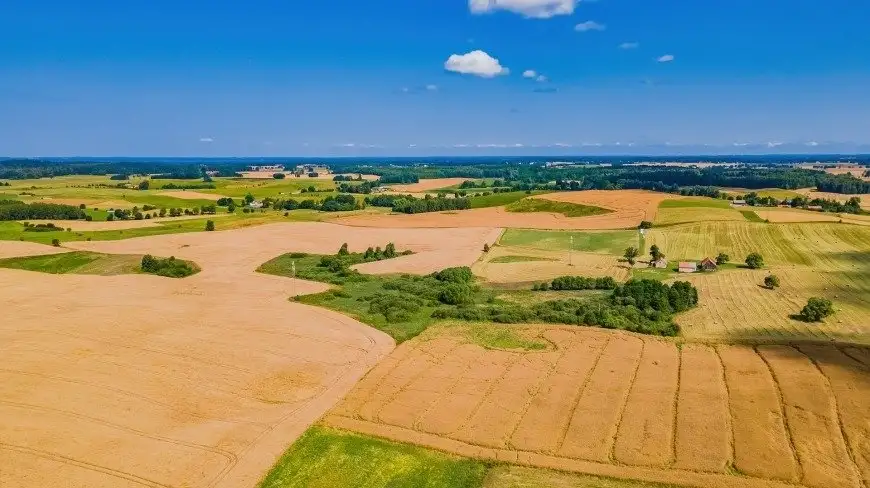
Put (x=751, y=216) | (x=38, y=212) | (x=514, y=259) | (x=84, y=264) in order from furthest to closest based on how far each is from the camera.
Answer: (x=38, y=212) → (x=751, y=216) → (x=514, y=259) → (x=84, y=264)

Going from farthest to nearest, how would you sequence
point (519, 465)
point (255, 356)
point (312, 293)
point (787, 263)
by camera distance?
point (787, 263)
point (312, 293)
point (255, 356)
point (519, 465)

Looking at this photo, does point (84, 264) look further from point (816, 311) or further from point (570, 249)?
point (816, 311)

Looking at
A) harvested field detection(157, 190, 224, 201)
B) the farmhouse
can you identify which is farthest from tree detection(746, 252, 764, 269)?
harvested field detection(157, 190, 224, 201)

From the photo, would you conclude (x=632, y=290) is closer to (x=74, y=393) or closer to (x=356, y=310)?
(x=356, y=310)

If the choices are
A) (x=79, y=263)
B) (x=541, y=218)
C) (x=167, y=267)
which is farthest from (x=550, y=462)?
(x=541, y=218)

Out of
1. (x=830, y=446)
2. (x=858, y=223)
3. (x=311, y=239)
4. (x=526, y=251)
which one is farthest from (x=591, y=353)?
(x=858, y=223)

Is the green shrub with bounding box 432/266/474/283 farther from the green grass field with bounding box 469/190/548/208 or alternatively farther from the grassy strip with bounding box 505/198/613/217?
the green grass field with bounding box 469/190/548/208
